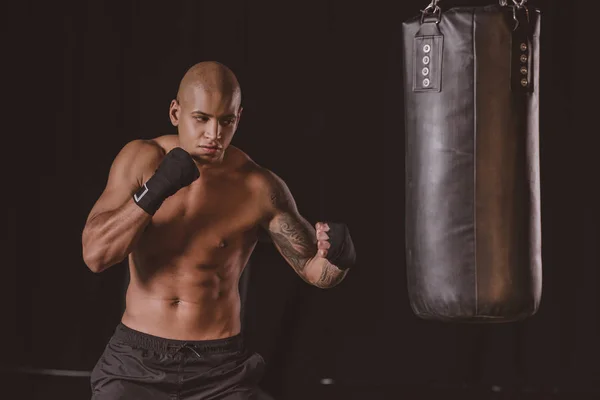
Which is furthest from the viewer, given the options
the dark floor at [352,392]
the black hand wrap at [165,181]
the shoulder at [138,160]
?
the dark floor at [352,392]

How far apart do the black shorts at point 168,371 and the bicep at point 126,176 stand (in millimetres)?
461

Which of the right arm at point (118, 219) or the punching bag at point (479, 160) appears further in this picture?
the right arm at point (118, 219)

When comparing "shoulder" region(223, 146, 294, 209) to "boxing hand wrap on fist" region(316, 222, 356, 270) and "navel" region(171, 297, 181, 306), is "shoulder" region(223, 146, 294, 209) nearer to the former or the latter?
"boxing hand wrap on fist" region(316, 222, 356, 270)

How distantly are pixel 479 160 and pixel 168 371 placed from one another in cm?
127

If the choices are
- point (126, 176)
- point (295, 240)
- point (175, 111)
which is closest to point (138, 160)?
point (126, 176)

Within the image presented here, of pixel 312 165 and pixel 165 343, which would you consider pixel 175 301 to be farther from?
pixel 312 165

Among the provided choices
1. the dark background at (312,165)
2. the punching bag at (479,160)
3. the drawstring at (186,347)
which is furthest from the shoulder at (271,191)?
the dark background at (312,165)

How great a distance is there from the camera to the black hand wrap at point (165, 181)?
9.56 feet

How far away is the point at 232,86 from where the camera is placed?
3156mm

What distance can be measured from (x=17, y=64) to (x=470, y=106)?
326 cm

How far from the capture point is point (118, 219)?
2.97 m

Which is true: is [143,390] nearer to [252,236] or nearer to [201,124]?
[252,236]

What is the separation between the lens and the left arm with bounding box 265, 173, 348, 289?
10.7 feet

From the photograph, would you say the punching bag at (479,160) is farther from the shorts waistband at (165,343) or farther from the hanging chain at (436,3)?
the shorts waistband at (165,343)
